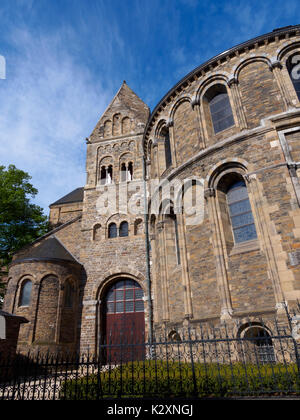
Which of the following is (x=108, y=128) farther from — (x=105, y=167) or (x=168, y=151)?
(x=168, y=151)

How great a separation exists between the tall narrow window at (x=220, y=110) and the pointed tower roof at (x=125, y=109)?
8838mm

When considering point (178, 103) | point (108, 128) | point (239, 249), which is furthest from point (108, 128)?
point (239, 249)

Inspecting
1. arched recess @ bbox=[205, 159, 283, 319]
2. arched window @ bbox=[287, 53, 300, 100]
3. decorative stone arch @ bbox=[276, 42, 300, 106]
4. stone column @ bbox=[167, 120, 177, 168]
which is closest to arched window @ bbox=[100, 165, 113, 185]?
stone column @ bbox=[167, 120, 177, 168]

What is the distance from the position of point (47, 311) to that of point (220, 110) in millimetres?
13382

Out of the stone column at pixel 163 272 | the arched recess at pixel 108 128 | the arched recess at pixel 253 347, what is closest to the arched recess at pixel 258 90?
the stone column at pixel 163 272

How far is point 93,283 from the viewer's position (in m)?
17.7

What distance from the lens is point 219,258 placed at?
10.6 metres

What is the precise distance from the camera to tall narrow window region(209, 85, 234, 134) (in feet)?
42.4

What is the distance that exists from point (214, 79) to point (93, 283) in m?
12.7

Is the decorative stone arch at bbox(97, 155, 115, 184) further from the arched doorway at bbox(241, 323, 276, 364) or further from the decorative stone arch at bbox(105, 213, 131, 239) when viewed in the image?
the arched doorway at bbox(241, 323, 276, 364)

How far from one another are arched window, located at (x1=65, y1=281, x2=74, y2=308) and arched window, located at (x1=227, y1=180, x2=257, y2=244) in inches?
415

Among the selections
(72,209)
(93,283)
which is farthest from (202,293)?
(72,209)

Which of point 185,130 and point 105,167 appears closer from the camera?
point 185,130

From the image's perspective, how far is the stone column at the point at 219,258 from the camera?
9.94 meters
